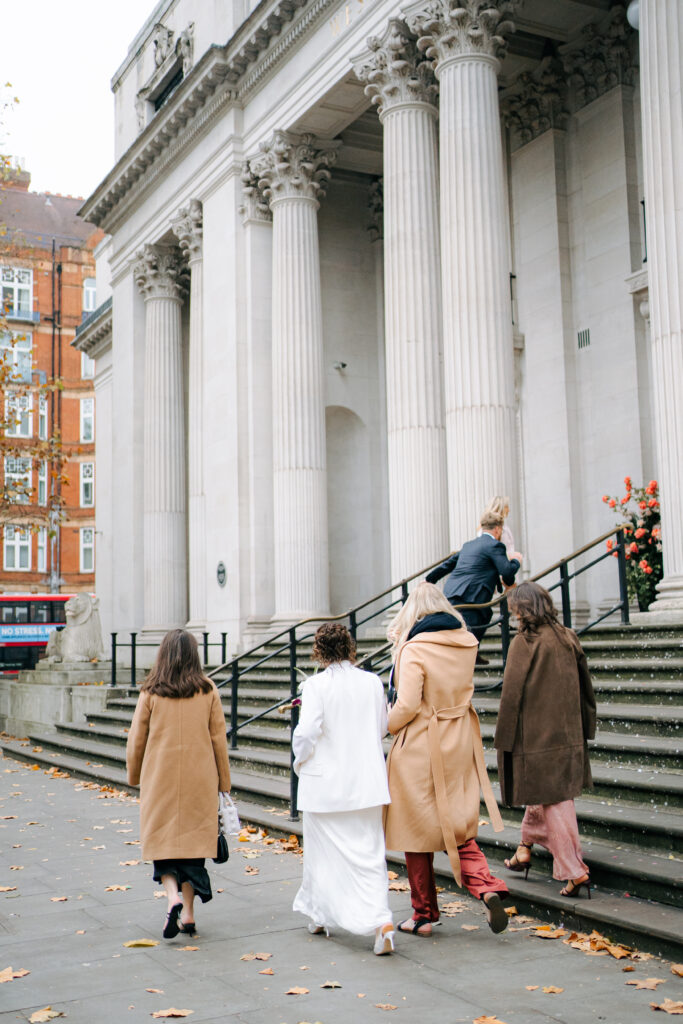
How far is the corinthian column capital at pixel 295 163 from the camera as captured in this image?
1930 cm

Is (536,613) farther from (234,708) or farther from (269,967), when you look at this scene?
(234,708)

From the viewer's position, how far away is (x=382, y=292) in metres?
22.2

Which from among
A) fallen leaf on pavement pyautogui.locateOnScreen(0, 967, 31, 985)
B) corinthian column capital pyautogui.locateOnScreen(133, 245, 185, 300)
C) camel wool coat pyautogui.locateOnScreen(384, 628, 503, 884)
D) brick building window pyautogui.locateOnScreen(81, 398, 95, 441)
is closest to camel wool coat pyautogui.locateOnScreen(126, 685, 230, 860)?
fallen leaf on pavement pyautogui.locateOnScreen(0, 967, 31, 985)

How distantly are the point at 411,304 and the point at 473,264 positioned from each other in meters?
1.58

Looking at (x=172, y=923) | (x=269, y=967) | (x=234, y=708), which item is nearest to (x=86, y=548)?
(x=234, y=708)

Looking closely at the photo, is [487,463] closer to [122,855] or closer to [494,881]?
[122,855]

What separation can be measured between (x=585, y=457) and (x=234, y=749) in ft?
24.6

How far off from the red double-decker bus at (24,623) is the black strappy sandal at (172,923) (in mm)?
32071

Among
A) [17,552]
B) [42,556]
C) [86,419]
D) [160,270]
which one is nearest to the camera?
[160,270]

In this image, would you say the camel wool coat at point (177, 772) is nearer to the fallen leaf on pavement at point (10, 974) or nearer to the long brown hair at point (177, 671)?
the long brown hair at point (177, 671)

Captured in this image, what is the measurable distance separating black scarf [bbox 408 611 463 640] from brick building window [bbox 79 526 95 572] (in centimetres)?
4988

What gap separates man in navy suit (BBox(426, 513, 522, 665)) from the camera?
401 inches

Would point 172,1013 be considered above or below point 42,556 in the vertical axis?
below

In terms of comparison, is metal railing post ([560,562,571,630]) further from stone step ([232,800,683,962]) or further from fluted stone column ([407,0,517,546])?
stone step ([232,800,683,962])
